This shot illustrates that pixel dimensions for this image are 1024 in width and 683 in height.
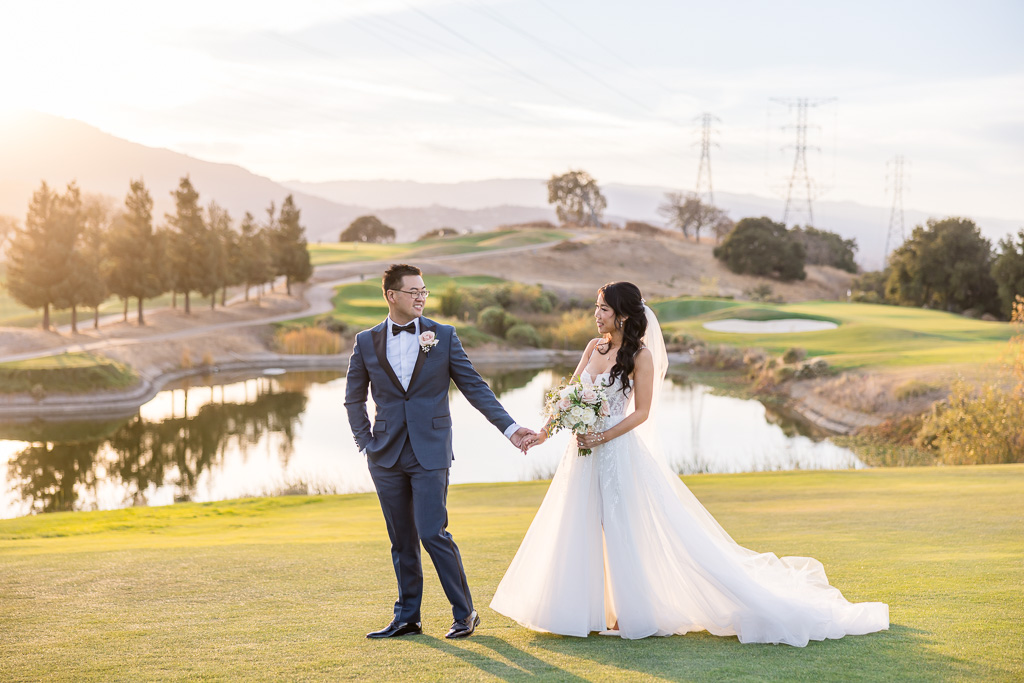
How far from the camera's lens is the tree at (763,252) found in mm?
68812

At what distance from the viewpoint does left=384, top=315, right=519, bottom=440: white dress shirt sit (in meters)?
5.02

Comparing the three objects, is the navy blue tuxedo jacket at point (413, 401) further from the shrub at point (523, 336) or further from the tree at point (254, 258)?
the tree at point (254, 258)

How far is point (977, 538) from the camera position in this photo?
25.1 ft

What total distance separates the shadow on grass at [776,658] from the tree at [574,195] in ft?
320

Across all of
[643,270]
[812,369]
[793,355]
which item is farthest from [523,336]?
[643,270]

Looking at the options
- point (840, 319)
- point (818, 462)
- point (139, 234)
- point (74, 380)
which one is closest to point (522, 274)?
point (840, 319)

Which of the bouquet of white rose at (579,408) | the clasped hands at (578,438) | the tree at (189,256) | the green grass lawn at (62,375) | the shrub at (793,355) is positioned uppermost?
the tree at (189,256)

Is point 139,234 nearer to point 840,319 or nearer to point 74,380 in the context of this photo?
point 74,380

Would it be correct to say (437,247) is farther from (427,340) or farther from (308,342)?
(427,340)

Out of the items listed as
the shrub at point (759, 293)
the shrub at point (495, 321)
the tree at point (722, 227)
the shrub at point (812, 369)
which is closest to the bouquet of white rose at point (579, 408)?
the shrub at point (812, 369)

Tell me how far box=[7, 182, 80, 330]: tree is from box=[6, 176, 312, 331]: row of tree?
0.04 meters

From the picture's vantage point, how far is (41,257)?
32.6 metres

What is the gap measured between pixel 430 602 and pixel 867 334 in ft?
115

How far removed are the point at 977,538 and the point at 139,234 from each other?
36.5 metres
